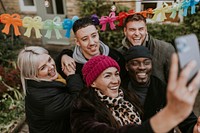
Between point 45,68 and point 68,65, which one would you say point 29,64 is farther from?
point 68,65

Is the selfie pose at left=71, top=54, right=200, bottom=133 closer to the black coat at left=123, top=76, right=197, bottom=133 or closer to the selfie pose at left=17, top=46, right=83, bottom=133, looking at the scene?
the black coat at left=123, top=76, right=197, bottom=133

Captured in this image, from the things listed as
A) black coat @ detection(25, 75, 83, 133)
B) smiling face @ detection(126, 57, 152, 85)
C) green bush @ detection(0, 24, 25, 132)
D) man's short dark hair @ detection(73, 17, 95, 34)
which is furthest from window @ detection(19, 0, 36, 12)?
smiling face @ detection(126, 57, 152, 85)

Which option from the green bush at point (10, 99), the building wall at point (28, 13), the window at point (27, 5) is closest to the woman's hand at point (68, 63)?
the green bush at point (10, 99)

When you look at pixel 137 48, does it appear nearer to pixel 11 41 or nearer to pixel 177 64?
pixel 177 64

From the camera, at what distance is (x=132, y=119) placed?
1.58 metres

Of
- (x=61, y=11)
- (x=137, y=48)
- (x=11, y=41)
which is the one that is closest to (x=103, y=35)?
(x=61, y=11)

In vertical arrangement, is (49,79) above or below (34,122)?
above

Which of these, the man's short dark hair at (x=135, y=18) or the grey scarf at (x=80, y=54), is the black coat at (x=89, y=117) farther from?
the man's short dark hair at (x=135, y=18)

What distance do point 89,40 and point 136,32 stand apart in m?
0.49

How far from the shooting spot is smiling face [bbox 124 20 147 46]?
2422 millimetres

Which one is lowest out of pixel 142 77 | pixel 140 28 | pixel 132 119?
pixel 132 119

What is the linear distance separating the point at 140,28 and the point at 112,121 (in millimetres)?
1270

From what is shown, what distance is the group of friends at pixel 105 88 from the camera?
0.96 metres

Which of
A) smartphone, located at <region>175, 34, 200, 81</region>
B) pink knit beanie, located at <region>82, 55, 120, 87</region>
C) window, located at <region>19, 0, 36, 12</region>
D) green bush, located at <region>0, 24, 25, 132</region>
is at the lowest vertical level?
green bush, located at <region>0, 24, 25, 132</region>
